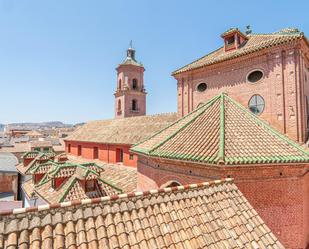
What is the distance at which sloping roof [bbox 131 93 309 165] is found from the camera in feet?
21.4

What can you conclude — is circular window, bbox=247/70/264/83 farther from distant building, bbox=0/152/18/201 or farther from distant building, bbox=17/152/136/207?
distant building, bbox=0/152/18/201

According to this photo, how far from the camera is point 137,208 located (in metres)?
4.17

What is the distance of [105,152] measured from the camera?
22.7 meters

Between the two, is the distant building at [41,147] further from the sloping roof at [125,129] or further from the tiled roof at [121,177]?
the tiled roof at [121,177]

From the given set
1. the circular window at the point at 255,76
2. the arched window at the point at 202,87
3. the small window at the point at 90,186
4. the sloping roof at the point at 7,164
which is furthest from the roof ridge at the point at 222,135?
the sloping roof at the point at 7,164

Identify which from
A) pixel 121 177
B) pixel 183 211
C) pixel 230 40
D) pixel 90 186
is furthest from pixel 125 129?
pixel 183 211

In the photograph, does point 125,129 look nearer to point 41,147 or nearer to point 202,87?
point 202,87

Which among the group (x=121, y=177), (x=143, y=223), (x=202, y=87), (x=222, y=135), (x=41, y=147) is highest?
(x=202, y=87)

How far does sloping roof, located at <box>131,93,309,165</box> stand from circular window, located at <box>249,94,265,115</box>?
294 cm

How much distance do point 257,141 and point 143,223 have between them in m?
5.29

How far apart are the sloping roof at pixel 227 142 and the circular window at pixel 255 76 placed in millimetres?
3464

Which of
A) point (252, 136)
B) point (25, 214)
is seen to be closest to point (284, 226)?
point (252, 136)

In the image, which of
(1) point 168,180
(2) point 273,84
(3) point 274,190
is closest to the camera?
(3) point 274,190

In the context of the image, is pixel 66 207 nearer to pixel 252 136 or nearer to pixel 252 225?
pixel 252 225
